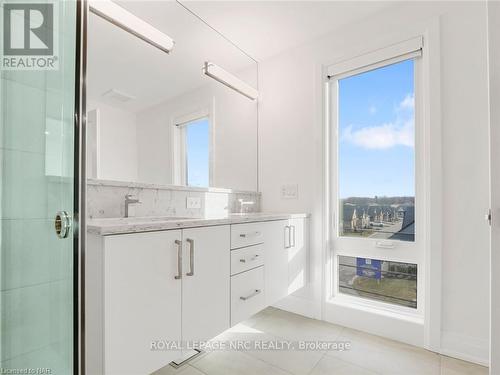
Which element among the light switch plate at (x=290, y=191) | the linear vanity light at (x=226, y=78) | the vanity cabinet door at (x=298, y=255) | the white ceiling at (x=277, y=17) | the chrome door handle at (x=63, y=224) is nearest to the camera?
the chrome door handle at (x=63, y=224)

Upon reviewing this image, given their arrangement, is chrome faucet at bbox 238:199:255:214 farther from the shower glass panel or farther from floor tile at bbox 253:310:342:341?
the shower glass panel

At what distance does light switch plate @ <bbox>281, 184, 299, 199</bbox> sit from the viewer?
2.29 metres

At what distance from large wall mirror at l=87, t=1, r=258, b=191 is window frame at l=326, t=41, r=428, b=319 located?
28.7 inches

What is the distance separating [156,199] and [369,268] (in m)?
1.64

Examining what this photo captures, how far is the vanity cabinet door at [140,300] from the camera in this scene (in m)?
0.95

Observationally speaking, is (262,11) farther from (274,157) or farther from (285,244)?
(285,244)

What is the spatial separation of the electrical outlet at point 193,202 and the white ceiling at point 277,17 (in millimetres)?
1362

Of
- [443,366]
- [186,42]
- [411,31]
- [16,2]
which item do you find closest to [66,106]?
[16,2]

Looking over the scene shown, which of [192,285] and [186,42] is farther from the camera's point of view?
[186,42]

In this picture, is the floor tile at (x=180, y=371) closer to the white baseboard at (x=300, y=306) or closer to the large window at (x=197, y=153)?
the white baseboard at (x=300, y=306)

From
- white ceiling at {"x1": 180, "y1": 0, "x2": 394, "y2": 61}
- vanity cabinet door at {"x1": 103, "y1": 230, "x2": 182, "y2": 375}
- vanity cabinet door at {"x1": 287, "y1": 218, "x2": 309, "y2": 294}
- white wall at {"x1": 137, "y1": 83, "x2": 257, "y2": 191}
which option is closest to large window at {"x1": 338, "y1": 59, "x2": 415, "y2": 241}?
vanity cabinet door at {"x1": 287, "y1": 218, "x2": 309, "y2": 294}

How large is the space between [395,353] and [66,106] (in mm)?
2123

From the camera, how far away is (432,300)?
1.67 meters

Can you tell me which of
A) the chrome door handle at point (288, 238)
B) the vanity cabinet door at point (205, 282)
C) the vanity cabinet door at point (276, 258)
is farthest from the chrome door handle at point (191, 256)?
the chrome door handle at point (288, 238)
